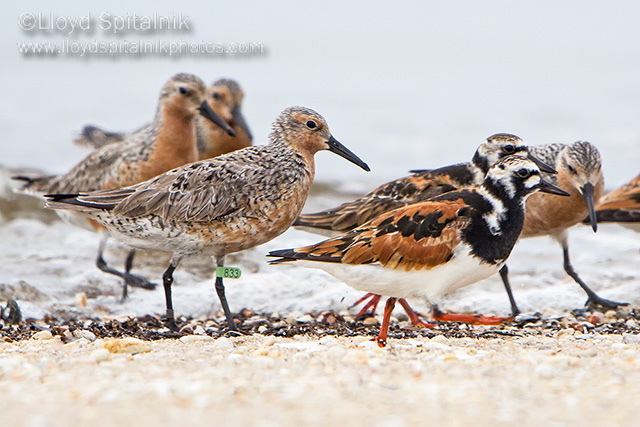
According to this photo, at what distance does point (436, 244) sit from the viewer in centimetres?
557

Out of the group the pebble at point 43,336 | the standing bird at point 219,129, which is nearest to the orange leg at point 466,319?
the pebble at point 43,336

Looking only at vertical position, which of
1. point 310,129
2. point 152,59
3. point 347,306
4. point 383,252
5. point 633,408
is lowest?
point 347,306

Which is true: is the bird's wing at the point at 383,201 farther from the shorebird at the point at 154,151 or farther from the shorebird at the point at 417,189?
the shorebird at the point at 154,151

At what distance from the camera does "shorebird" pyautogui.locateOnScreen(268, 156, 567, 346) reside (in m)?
5.58

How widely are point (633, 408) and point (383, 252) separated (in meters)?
2.24

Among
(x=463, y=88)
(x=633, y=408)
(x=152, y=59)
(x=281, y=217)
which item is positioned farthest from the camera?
(x=152, y=59)

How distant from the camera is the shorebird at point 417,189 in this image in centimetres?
702

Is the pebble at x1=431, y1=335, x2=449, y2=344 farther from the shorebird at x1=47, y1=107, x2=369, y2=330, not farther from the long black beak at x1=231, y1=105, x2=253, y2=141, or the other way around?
the long black beak at x1=231, y1=105, x2=253, y2=141

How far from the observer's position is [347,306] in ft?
27.0

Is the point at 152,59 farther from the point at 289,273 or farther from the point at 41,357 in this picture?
the point at 41,357

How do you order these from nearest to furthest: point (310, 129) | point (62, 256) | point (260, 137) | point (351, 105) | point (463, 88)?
point (310, 129) → point (62, 256) → point (260, 137) → point (351, 105) → point (463, 88)

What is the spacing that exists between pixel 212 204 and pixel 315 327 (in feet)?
4.26

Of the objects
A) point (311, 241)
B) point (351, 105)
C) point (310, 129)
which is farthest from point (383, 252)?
point (351, 105)

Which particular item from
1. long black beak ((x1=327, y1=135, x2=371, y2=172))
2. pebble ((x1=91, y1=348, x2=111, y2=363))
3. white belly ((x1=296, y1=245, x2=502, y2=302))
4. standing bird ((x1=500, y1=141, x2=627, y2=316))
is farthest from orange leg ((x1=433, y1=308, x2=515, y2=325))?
pebble ((x1=91, y1=348, x2=111, y2=363))
